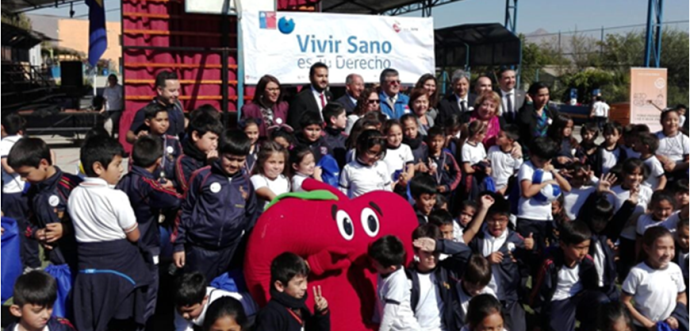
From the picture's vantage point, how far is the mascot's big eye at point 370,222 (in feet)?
13.0

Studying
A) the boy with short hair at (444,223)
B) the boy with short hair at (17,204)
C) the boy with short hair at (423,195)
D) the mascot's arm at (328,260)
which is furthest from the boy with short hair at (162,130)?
the boy with short hair at (444,223)

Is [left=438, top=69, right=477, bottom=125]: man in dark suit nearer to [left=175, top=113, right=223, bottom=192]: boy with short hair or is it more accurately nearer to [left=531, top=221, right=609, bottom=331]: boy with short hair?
[left=531, top=221, right=609, bottom=331]: boy with short hair

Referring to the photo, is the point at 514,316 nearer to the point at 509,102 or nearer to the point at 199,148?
the point at 199,148

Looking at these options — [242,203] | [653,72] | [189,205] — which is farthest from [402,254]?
[653,72]

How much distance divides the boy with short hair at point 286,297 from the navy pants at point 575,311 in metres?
1.79

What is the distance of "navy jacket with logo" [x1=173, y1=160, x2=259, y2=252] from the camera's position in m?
4.14

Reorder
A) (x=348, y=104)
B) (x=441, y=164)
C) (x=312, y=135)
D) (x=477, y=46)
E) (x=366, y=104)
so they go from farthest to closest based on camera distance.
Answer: (x=477, y=46) → (x=348, y=104) → (x=366, y=104) → (x=441, y=164) → (x=312, y=135)

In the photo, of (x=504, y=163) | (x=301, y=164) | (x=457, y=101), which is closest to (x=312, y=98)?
(x=457, y=101)

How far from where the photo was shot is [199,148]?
482 centimetres

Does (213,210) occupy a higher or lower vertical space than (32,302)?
higher

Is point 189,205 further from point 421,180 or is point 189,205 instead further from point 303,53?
point 303,53

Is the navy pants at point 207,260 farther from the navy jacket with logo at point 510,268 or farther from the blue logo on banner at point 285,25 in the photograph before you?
the blue logo on banner at point 285,25

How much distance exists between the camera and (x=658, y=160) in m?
6.66

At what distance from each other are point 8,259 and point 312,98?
3356 millimetres
